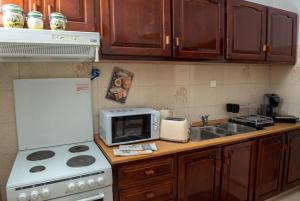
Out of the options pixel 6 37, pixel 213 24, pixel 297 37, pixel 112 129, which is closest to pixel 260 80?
pixel 297 37

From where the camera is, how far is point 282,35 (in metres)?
2.29

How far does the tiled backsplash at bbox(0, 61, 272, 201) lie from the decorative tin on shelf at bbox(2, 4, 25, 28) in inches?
18.9

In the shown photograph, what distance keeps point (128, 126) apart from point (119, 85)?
418 millimetres

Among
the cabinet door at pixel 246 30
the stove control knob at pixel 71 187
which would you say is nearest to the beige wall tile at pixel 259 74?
the cabinet door at pixel 246 30

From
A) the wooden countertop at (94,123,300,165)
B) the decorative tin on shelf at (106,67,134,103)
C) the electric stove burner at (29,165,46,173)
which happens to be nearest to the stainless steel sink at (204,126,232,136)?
the wooden countertop at (94,123,300,165)

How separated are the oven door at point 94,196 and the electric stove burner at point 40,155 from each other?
383 mm

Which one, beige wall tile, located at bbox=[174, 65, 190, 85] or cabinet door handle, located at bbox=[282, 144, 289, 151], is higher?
beige wall tile, located at bbox=[174, 65, 190, 85]

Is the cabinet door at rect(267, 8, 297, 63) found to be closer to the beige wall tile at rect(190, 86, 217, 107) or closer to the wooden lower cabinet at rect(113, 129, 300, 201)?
the beige wall tile at rect(190, 86, 217, 107)

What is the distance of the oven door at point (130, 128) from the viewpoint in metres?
1.59

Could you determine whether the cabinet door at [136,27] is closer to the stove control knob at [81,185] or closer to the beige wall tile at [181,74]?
the beige wall tile at [181,74]

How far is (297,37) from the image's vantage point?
2.40 metres

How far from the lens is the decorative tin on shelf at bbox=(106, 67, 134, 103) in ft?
6.07

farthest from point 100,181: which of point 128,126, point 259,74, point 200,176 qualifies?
point 259,74

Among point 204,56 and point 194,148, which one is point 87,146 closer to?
point 194,148
